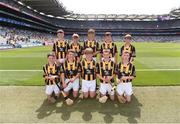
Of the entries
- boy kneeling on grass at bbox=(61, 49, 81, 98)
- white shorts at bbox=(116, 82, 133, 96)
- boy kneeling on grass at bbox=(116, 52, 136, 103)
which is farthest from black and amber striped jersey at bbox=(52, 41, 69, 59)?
white shorts at bbox=(116, 82, 133, 96)

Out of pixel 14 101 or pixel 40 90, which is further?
pixel 40 90

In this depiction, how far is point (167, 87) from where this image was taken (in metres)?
10.8

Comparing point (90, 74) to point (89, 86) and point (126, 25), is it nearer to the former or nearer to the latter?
point (89, 86)

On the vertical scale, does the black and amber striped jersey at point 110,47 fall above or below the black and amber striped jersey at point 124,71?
above

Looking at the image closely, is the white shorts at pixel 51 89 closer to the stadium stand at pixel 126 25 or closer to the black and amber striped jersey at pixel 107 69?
the black and amber striped jersey at pixel 107 69

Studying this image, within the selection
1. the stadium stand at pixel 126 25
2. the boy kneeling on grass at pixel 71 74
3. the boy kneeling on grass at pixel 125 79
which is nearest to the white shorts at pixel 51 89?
the boy kneeling on grass at pixel 71 74

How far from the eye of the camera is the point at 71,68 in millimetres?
9594

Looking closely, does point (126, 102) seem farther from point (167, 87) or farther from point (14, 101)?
point (14, 101)

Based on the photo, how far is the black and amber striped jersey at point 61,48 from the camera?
436 inches

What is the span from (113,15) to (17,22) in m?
68.1

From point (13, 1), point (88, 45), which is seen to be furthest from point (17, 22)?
point (88, 45)

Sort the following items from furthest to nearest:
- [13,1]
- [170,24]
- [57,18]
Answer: [170,24], [57,18], [13,1]

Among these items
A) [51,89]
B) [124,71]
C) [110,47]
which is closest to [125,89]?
[124,71]

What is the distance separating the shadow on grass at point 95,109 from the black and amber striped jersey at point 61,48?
2.54 m
